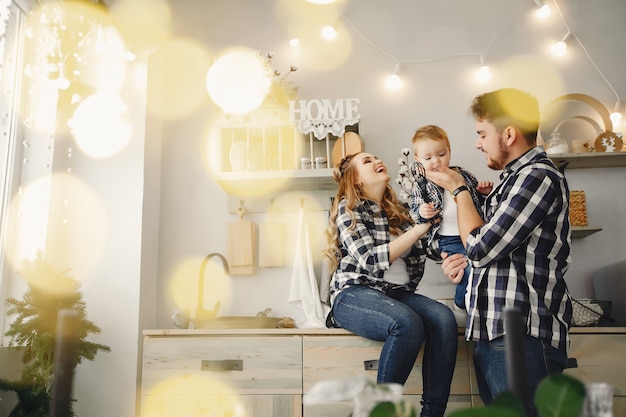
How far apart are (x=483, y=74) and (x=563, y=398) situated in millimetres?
2641

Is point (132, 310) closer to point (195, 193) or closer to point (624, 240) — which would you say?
point (195, 193)

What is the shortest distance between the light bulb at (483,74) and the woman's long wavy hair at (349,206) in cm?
97

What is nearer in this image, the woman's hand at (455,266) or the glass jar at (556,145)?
the woman's hand at (455,266)

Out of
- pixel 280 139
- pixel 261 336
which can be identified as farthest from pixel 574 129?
pixel 261 336

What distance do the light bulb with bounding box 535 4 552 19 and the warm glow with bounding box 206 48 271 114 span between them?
4.95 feet

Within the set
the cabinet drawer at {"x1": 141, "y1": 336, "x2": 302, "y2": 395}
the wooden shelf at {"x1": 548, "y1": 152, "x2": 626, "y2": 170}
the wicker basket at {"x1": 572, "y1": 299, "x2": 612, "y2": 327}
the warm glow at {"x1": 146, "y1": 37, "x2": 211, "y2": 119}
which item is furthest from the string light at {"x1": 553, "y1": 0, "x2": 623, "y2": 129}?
the cabinet drawer at {"x1": 141, "y1": 336, "x2": 302, "y2": 395}

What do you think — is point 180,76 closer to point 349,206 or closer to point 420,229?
point 349,206

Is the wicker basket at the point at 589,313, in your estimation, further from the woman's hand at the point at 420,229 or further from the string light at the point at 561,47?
the string light at the point at 561,47

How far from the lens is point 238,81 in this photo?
2967mm

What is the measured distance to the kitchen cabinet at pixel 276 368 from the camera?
206 centimetres

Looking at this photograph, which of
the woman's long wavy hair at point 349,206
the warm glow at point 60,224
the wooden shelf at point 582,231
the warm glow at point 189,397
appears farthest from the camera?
the wooden shelf at point 582,231

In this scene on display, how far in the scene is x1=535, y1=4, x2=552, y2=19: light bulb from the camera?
2943 millimetres

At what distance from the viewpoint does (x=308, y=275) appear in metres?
2.67

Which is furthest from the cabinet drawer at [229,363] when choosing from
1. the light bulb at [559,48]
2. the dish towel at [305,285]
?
the light bulb at [559,48]
